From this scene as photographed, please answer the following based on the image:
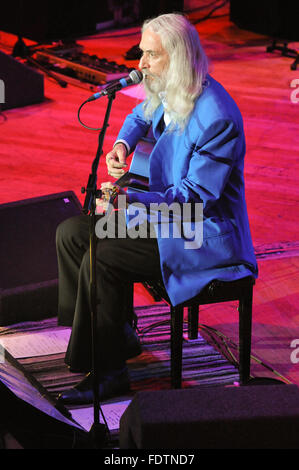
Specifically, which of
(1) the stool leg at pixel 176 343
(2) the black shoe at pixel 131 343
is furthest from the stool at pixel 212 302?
(2) the black shoe at pixel 131 343

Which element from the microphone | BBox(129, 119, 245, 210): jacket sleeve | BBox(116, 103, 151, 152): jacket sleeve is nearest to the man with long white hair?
BBox(129, 119, 245, 210): jacket sleeve

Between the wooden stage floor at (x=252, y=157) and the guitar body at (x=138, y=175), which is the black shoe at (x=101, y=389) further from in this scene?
the guitar body at (x=138, y=175)

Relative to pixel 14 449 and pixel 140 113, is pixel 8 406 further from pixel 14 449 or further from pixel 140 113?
pixel 140 113

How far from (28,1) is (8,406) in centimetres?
631

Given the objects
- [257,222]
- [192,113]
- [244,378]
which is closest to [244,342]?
[244,378]

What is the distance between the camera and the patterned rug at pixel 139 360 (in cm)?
Result: 277

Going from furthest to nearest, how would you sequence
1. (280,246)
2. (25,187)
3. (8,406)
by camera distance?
(25,187)
(280,246)
(8,406)

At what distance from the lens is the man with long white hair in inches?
96.7

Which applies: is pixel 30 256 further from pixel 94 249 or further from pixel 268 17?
pixel 268 17

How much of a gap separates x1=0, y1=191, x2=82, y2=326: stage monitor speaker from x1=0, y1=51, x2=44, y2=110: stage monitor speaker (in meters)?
2.51

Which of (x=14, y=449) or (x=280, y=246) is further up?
(x=14, y=449)

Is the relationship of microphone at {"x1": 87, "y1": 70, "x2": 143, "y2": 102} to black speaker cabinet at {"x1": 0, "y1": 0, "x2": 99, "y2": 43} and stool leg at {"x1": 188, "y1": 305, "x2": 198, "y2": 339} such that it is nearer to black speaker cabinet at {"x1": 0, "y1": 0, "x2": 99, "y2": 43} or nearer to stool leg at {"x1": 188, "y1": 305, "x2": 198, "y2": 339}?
stool leg at {"x1": 188, "y1": 305, "x2": 198, "y2": 339}

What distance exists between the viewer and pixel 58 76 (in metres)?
6.52

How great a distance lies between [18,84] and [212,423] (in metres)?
4.66
